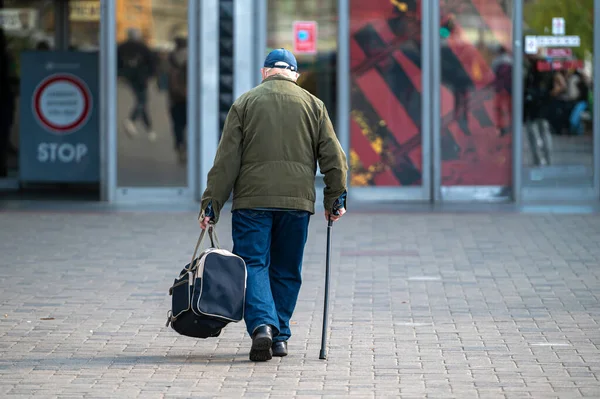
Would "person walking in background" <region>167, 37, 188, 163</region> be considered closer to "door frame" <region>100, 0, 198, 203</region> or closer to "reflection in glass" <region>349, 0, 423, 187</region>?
"door frame" <region>100, 0, 198, 203</region>

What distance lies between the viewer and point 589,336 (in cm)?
706

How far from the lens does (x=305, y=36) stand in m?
14.5

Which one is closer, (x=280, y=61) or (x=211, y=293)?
(x=211, y=293)

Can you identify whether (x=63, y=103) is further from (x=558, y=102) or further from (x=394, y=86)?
(x=558, y=102)

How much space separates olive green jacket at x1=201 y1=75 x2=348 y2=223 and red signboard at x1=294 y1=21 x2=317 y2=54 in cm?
822

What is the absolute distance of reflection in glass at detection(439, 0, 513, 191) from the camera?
14.6 m

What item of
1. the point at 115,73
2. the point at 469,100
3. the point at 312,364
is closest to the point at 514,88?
the point at 469,100

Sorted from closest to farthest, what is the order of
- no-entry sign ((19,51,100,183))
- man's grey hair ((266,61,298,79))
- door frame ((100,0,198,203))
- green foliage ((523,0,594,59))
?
man's grey hair ((266,61,298,79)) → door frame ((100,0,198,203)) → green foliage ((523,0,594,59)) → no-entry sign ((19,51,100,183))

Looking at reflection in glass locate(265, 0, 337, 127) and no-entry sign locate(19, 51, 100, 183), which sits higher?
reflection in glass locate(265, 0, 337, 127)

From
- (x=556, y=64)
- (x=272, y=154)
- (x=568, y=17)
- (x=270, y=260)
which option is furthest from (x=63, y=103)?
(x=272, y=154)

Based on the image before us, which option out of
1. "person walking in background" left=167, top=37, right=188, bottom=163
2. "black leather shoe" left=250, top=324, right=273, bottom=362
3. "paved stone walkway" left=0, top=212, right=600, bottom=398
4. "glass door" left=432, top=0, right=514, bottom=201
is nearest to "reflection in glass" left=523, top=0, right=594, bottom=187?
"glass door" left=432, top=0, right=514, bottom=201

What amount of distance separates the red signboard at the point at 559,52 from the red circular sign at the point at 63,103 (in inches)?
236

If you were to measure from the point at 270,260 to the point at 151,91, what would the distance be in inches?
322

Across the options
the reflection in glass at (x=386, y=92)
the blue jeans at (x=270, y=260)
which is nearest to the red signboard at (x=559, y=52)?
the reflection in glass at (x=386, y=92)
